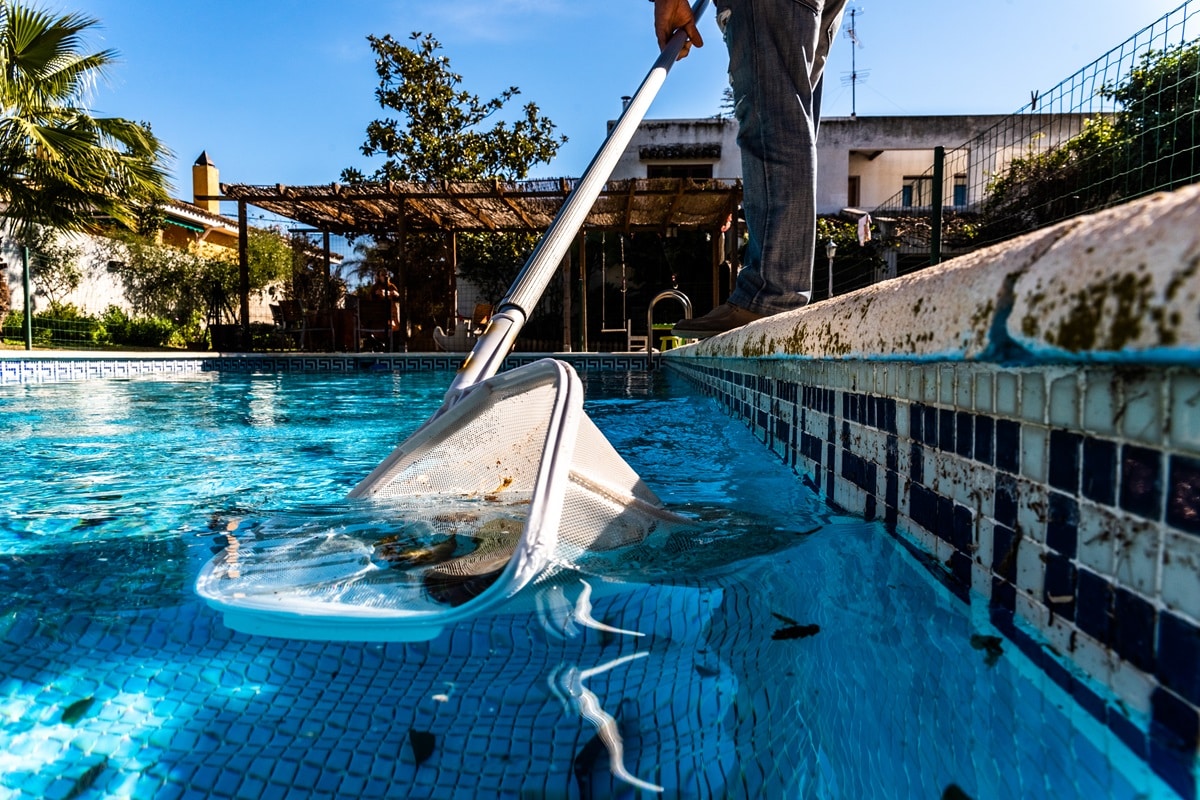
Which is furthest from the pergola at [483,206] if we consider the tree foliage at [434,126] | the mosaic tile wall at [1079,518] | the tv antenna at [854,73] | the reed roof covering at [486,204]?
the tv antenna at [854,73]

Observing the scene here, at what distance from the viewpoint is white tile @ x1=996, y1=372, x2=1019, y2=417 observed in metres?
0.90

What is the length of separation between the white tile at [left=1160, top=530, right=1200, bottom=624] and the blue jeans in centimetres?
249

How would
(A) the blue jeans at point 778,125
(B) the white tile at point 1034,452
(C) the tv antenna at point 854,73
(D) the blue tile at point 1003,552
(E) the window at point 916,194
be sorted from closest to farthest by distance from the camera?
(B) the white tile at point 1034,452 → (D) the blue tile at point 1003,552 → (A) the blue jeans at point 778,125 → (E) the window at point 916,194 → (C) the tv antenna at point 854,73

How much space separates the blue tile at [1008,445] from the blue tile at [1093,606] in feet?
0.55

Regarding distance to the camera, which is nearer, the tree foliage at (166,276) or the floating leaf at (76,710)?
the floating leaf at (76,710)

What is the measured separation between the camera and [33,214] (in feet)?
36.4

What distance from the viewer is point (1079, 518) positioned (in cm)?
76

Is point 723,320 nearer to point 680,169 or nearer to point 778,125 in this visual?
point 778,125

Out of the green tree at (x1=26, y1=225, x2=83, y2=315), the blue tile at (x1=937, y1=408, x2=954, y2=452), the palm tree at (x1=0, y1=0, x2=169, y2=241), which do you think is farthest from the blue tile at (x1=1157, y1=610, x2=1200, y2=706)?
the green tree at (x1=26, y1=225, x2=83, y2=315)

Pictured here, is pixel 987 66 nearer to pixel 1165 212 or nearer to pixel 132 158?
pixel 132 158

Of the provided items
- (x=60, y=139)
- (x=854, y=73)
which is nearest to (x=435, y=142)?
(x=60, y=139)

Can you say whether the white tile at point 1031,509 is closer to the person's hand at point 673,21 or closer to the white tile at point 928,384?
the white tile at point 928,384

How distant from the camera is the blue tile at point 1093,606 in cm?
73

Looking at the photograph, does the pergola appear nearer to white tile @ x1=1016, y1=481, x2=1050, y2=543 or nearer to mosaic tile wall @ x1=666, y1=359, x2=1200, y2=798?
mosaic tile wall @ x1=666, y1=359, x2=1200, y2=798
